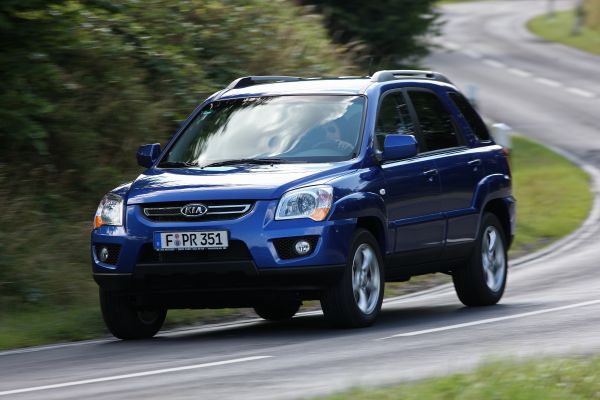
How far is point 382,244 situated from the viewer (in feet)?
34.9

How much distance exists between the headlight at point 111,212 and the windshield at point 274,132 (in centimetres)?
74

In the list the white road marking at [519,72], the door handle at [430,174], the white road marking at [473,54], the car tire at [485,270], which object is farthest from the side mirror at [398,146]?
the white road marking at [473,54]

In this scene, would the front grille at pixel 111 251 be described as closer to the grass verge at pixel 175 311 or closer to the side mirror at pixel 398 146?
the grass verge at pixel 175 311

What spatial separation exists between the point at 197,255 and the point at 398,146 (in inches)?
68.3

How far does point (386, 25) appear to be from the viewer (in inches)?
1174

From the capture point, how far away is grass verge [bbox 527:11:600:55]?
5309cm

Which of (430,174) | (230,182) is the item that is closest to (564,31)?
(430,174)

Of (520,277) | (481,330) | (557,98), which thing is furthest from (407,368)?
(557,98)

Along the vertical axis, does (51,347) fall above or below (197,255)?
below

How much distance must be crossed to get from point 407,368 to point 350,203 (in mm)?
2249

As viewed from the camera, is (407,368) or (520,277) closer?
(407,368)

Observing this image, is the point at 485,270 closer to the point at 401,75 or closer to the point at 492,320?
the point at 492,320

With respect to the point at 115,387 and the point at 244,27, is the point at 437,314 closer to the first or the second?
the point at 115,387

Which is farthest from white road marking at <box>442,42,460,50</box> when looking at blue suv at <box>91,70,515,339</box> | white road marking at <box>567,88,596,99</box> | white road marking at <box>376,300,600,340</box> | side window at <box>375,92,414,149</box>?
side window at <box>375,92,414,149</box>
